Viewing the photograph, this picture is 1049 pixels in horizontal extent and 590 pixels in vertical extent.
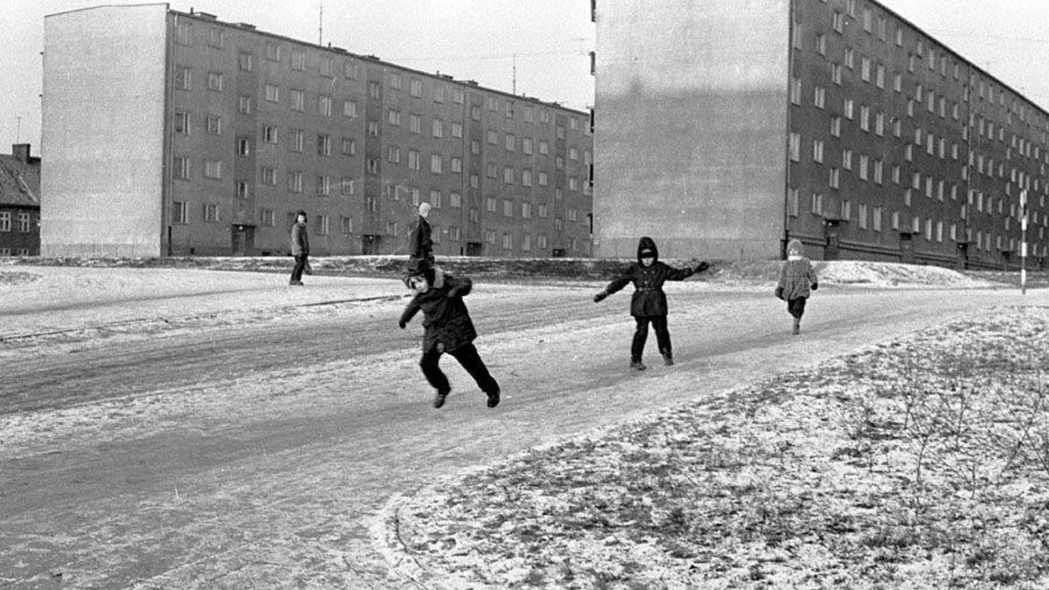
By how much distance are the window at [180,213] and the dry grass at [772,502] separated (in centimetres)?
5745

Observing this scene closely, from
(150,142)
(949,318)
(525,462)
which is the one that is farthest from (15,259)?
(525,462)

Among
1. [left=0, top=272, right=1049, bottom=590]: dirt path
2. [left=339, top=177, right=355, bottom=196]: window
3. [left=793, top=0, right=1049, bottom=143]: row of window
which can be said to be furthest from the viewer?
[left=339, top=177, right=355, bottom=196]: window

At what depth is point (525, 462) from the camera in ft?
28.7

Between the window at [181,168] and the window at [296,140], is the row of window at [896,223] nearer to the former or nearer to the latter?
the window at [296,140]

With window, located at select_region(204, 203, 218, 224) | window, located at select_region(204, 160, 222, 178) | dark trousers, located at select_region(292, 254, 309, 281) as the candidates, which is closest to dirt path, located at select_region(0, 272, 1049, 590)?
dark trousers, located at select_region(292, 254, 309, 281)

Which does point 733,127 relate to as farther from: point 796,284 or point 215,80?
point 796,284

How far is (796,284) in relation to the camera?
1878 centimetres

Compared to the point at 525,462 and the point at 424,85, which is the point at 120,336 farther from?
the point at 424,85

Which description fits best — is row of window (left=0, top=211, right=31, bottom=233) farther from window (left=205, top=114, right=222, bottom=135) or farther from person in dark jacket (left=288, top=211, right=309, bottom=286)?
person in dark jacket (left=288, top=211, right=309, bottom=286)

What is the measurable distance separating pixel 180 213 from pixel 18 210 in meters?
33.6

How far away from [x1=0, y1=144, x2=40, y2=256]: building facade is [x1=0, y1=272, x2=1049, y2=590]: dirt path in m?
77.8

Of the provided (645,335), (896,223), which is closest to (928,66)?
(896,223)

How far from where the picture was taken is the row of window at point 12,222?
90.9 metres

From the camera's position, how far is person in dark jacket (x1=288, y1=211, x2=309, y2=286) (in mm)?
27484
